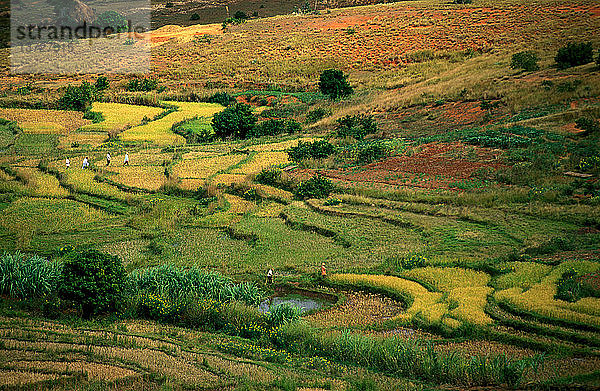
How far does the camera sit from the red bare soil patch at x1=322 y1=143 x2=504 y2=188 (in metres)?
27.4

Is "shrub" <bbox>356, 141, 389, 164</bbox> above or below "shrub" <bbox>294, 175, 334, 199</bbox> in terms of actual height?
above

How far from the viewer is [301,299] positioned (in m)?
16.8

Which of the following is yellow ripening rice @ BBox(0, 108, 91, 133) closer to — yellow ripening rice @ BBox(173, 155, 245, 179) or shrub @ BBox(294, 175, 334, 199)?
yellow ripening rice @ BBox(173, 155, 245, 179)

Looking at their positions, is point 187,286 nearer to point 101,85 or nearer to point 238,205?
point 238,205

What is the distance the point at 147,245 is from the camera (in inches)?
815

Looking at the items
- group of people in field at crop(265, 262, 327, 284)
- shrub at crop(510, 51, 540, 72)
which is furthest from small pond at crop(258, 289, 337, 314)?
shrub at crop(510, 51, 540, 72)

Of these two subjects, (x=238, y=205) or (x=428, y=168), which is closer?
(x=238, y=205)

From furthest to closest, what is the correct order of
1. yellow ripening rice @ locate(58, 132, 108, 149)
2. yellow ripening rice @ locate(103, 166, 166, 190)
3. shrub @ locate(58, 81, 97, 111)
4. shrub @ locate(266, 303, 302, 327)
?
shrub @ locate(58, 81, 97, 111) < yellow ripening rice @ locate(58, 132, 108, 149) < yellow ripening rice @ locate(103, 166, 166, 190) < shrub @ locate(266, 303, 302, 327)

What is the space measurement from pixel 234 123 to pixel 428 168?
14660 millimetres

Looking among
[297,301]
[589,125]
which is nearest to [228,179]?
[297,301]

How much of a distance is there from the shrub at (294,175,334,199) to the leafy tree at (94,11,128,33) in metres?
70.3

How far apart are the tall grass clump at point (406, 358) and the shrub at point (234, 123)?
87.1 ft

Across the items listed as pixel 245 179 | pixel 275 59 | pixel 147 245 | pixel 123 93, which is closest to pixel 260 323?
pixel 147 245

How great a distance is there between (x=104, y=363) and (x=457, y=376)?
654 centimetres
